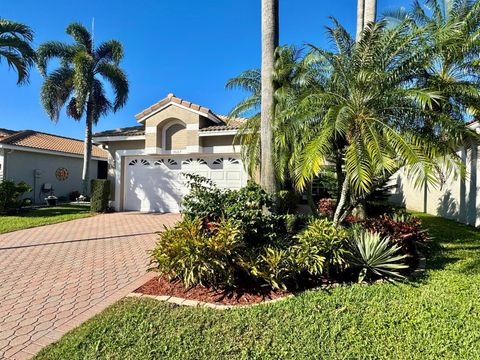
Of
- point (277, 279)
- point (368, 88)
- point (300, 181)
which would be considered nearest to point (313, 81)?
point (368, 88)

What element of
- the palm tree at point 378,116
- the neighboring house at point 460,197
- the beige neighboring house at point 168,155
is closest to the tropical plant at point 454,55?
the palm tree at point 378,116

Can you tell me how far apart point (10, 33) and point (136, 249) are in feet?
46.9

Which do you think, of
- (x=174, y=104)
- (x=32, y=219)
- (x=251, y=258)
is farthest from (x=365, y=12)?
(x=32, y=219)

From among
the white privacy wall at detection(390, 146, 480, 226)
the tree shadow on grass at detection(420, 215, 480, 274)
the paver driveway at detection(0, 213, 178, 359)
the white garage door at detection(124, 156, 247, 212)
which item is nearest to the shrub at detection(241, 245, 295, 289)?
the paver driveway at detection(0, 213, 178, 359)

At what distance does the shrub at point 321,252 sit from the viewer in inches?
187

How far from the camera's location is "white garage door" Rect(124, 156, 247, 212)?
574 inches

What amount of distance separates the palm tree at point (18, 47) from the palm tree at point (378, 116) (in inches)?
612

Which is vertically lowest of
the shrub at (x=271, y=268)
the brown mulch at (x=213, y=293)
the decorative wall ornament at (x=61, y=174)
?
the brown mulch at (x=213, y=293)

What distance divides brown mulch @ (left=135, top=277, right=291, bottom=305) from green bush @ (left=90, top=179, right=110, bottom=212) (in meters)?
11.3

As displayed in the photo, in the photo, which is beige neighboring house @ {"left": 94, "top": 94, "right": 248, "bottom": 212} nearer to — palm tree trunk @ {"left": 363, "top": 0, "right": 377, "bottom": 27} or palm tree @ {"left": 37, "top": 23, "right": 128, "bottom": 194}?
palm tree @ {"left": 37, "top": 23, "right": 128, "bottom": 194}

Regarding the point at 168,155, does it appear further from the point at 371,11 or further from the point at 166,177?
the point at 371,11

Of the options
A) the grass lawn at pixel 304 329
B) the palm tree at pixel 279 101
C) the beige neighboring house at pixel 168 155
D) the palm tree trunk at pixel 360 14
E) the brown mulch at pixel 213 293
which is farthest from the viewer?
the beige neighboring house at pixel 168 155

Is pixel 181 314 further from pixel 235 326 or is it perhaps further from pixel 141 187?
pixel 141 187

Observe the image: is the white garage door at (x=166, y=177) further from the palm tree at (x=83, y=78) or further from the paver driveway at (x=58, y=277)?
the paver driveway at (x=58, y=277)
